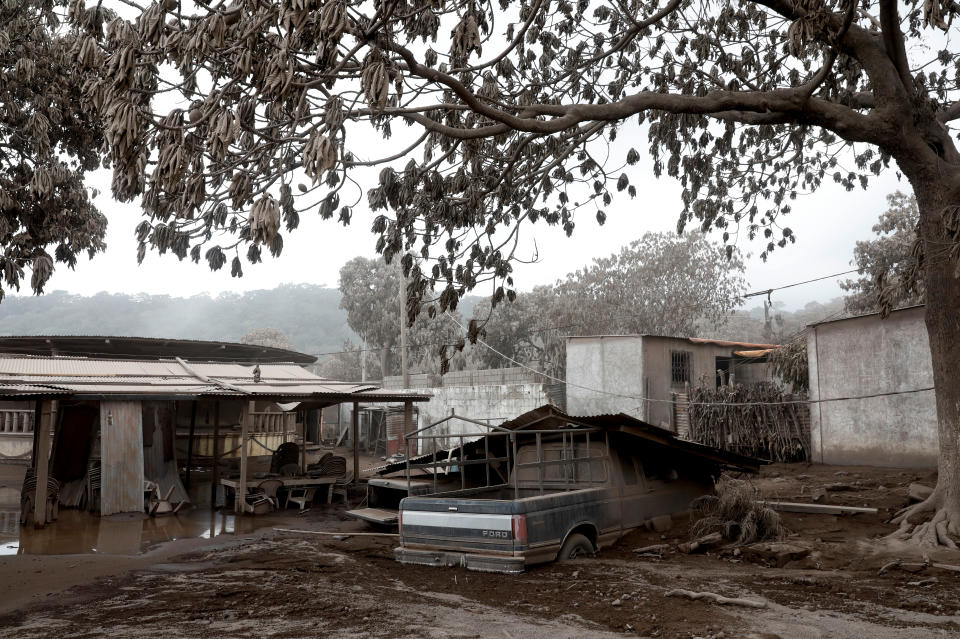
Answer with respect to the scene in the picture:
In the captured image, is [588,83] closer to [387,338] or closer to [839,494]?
[839,494]

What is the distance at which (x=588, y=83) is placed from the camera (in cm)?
1303

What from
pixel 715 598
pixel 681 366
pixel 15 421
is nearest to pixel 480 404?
pixel 681 366

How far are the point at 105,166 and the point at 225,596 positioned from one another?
7.05 meters

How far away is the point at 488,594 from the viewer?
23.8 feet

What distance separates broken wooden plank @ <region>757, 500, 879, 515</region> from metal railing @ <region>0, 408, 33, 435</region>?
2275cm

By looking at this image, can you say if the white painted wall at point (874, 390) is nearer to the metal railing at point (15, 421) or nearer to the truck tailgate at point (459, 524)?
the truck tailgate at point (459, 524)

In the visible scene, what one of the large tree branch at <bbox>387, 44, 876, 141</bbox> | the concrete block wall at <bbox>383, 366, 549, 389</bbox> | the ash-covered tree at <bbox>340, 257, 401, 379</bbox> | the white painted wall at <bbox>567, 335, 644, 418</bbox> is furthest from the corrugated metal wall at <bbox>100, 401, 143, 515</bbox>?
the ash-covered tree at <bbox>340, 257, 401, 379</bbox>

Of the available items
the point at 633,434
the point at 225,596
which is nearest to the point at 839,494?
the point at 633,434

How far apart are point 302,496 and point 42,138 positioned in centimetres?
959

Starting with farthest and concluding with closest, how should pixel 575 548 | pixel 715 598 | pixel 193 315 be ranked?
pixel 193 315
pixel 575 548
pixel 715 598

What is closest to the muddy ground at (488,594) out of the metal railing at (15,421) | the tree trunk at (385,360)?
the metal railing at (15,421)

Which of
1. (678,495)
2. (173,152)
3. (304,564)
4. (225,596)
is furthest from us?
(678,495)

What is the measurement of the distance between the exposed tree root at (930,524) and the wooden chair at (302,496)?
435 inches

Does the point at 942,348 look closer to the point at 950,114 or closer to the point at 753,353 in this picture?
the point at 950,114
